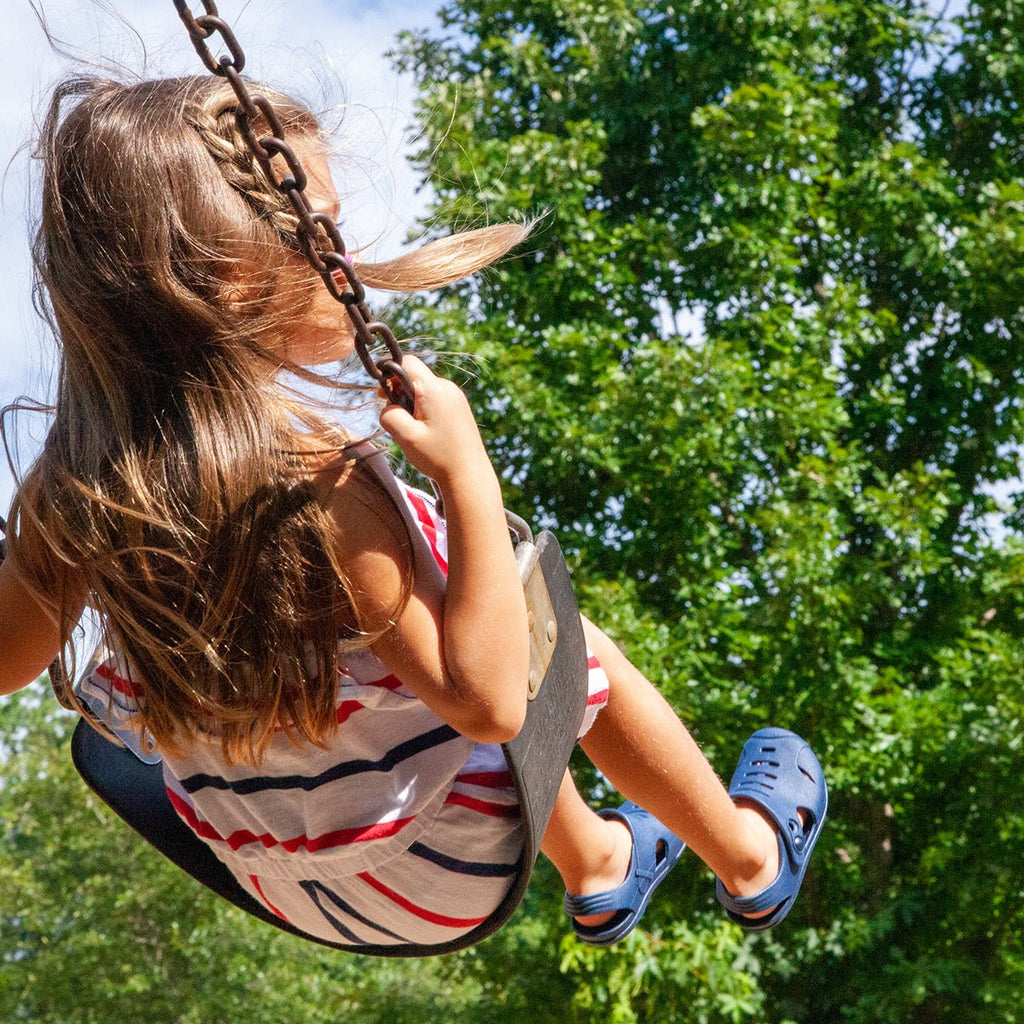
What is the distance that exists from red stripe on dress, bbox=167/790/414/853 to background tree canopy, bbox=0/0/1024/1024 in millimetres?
3672

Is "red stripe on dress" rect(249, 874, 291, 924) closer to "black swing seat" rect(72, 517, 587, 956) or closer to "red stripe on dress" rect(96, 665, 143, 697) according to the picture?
"black swing seat" rect(72, 517, 587, 956)

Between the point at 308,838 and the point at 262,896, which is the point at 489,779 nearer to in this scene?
the point at 308,838

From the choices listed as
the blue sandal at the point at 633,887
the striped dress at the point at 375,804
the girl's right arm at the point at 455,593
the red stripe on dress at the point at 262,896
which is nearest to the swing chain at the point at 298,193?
the girl's right arm at the point at 455,593

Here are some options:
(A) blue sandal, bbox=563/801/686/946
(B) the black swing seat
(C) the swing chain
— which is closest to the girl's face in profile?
(C) the swing chain

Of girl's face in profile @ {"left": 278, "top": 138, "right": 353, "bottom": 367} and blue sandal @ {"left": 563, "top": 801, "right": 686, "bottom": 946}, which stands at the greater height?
girl's face in profile @ {"left": 278, "top": 138, "right": 353, "bottom": 367}

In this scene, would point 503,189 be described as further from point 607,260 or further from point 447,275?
point 447,275

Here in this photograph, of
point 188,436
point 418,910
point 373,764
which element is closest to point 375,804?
point 373,764

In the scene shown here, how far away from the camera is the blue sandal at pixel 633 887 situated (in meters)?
1.69

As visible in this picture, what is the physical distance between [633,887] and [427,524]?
2.59 ft

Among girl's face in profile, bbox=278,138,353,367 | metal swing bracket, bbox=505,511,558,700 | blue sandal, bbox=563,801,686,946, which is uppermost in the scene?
girl's face in profile, bbox=278,138,353,367

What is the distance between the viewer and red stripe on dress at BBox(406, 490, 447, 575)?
111cm

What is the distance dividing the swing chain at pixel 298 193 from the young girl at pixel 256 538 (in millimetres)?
71

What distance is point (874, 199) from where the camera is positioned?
653 cm

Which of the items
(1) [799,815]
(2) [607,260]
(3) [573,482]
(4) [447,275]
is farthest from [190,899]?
(4) [447,275]
